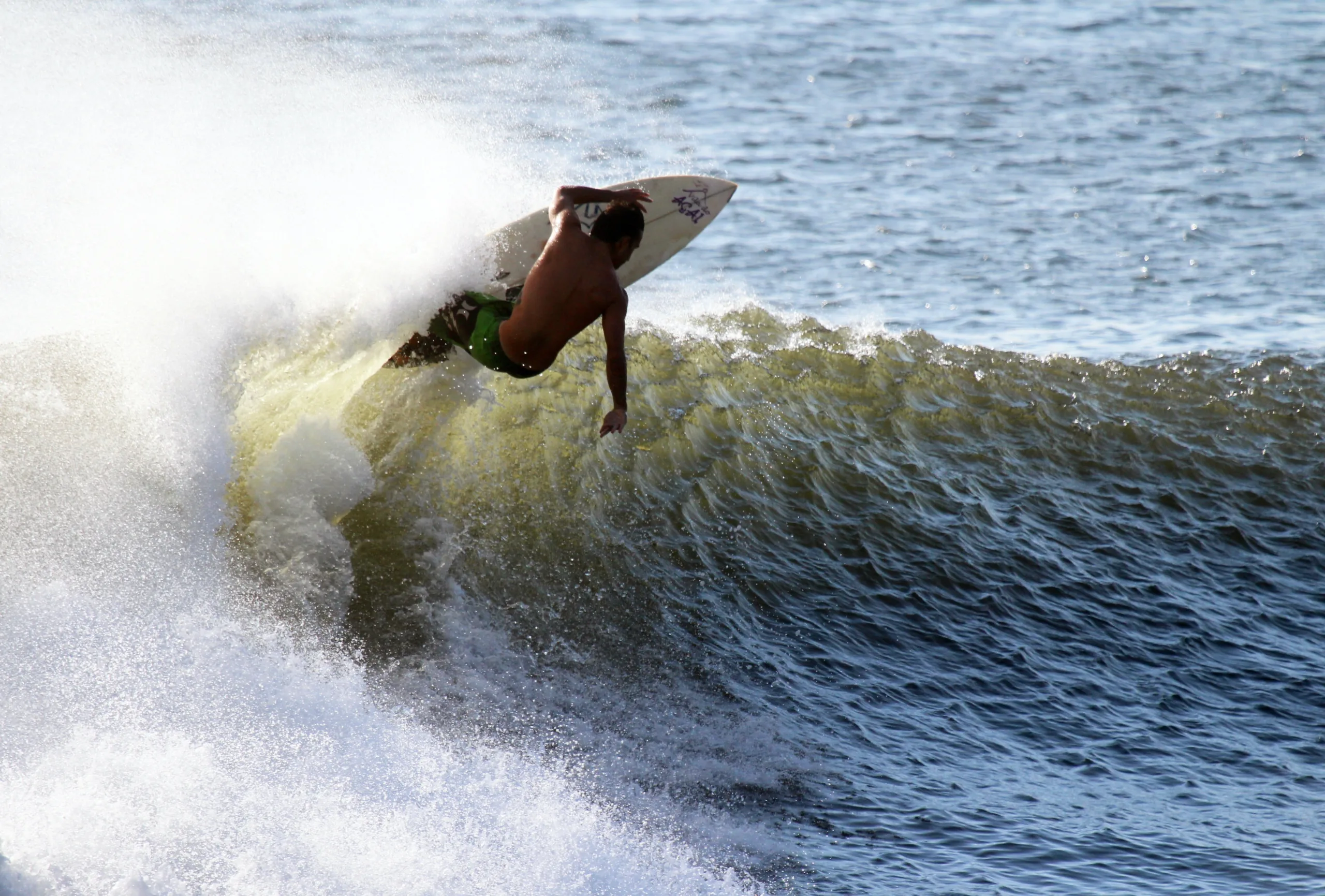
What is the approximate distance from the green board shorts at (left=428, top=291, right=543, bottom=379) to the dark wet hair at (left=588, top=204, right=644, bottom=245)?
74 cm

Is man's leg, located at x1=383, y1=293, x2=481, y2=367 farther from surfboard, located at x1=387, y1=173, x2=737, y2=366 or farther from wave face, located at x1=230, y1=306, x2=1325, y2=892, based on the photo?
wave face, located at x1=230, y1=306, x2=1325, y2=892

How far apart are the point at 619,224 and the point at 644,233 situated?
177 cm

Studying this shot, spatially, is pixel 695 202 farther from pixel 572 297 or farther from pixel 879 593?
pixel 879 593

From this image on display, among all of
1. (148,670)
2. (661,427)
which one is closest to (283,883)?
(148,670)

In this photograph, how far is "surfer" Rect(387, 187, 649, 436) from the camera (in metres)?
6.14

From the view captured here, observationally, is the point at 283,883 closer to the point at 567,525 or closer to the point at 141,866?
the point at 141,866

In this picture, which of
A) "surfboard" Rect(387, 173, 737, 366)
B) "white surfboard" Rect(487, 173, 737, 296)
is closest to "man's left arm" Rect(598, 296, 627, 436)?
"surfboard" Rect(387, 173, 737, 366)

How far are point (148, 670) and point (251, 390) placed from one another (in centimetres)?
227

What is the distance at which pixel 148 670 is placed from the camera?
5562 mm

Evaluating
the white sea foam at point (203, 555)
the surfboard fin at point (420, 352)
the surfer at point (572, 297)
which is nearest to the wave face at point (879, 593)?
the surfboard fin at point (420, 352)

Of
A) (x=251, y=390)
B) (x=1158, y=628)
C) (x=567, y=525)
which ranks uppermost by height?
(x=251, y=390)

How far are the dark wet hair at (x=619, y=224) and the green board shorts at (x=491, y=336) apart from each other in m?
0.74

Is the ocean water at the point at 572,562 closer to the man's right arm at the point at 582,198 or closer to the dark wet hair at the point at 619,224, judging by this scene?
the man's right arm at the point at 582,198

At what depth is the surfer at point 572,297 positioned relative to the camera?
6.14m
